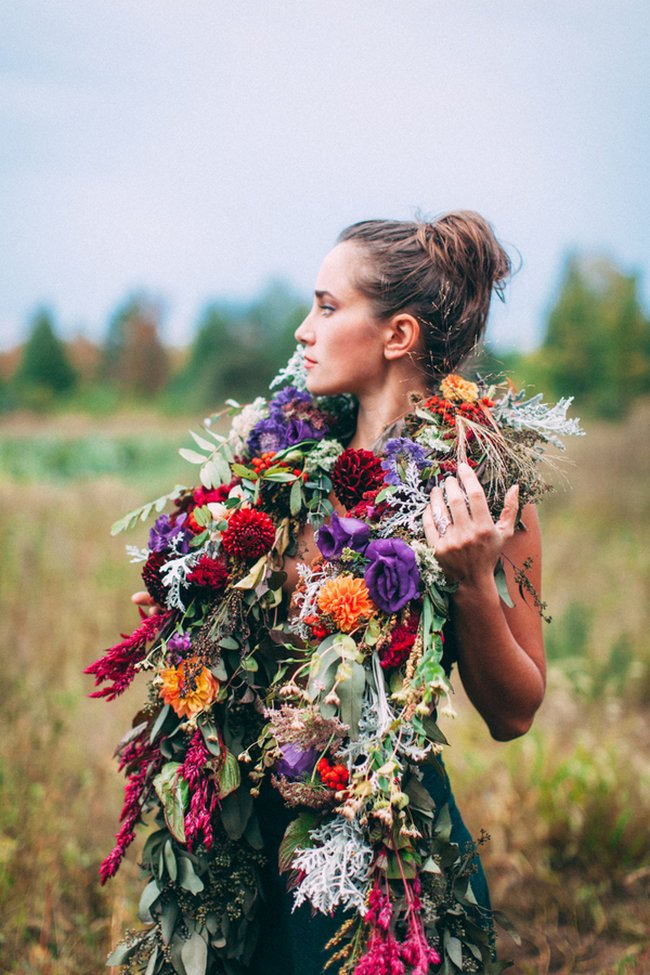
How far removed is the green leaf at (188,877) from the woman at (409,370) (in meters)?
0.21

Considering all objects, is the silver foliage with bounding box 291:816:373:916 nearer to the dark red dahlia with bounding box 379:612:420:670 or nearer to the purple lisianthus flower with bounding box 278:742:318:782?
the purple lisianthus flower with bounding box 278:742:318:782

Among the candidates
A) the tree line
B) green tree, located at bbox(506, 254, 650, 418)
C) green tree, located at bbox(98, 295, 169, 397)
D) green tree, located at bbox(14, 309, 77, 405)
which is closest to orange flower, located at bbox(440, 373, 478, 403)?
the tree line

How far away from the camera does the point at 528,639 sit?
1.77 metres

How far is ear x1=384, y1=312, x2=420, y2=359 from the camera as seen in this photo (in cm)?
183

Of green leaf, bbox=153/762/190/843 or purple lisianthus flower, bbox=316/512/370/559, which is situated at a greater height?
purple lisianthus flower, bbox=316/512/370/559

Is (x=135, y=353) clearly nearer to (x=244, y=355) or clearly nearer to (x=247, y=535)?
(x=244, y=355)

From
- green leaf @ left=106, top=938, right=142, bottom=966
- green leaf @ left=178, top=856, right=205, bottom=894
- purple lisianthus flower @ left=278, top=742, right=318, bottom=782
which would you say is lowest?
green leaf @ left=106, top=938, right=142, bottom=966

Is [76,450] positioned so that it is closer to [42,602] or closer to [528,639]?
[42,602]

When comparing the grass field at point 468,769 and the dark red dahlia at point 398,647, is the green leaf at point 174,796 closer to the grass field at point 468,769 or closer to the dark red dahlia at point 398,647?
the dark red dahlia at point 398,647

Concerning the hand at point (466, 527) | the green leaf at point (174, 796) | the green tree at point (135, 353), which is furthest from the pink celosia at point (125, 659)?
the green tree at point (135, 353)

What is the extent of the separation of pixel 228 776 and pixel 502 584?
0.74 meters

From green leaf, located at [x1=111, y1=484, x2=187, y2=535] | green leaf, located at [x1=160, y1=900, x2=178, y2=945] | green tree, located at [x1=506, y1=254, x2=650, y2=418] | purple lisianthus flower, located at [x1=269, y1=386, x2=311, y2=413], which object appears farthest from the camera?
green tree, located at [x1=506, y1=254, x2=650, y2=418]

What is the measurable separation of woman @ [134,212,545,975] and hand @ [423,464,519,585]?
0.04 metres

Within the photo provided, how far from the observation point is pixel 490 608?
1557 mm
